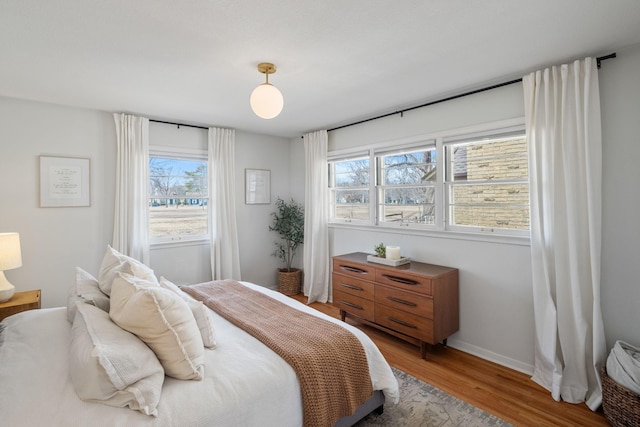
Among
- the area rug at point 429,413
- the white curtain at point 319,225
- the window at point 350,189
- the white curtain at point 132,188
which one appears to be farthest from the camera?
the white curtain at point 319,225

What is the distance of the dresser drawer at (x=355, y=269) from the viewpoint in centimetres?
331

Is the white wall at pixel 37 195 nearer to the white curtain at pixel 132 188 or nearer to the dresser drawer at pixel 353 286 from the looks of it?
the white curtain at pixel 132 188

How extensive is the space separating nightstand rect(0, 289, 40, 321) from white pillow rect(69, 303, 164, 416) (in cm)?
189

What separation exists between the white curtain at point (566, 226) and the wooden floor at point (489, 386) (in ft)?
0.41

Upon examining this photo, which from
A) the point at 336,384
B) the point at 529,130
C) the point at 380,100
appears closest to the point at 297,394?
the point at 336,384

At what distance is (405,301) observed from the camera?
299 centimetres

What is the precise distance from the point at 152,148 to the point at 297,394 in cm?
349

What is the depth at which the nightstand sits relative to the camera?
8.61 feet

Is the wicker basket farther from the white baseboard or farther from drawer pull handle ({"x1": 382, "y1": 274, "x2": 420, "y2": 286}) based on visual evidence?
drawer pull handle ({"x1": 382, "y1": 274, "x2": 420, "y2": 286})

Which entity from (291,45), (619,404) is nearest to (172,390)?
(291,45)

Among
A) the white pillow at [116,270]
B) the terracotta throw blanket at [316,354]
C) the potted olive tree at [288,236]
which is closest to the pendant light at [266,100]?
the white pillow at [116,270]

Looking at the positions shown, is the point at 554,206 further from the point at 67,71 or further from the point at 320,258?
the point at 67,71

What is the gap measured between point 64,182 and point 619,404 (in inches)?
197

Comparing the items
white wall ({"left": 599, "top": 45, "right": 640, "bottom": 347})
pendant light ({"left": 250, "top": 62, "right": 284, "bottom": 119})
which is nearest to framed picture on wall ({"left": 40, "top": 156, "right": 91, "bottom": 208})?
pendant light ({"left": 250, "top": 62, "right": 284, "bottom": 119})
